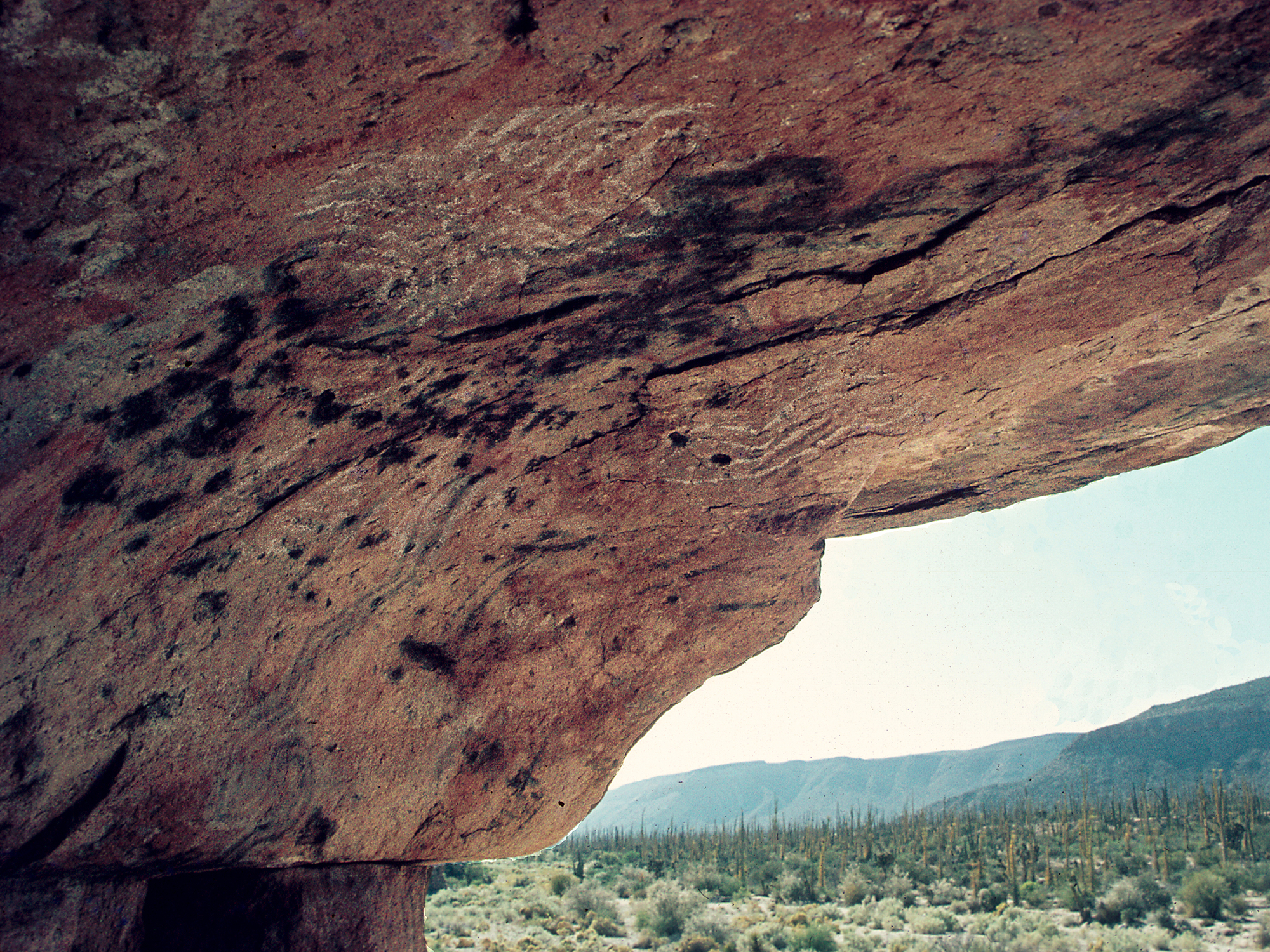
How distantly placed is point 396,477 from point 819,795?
8984 cm

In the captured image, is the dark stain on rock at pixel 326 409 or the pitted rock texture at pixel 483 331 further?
the dark stain on rock at pixel 326 409

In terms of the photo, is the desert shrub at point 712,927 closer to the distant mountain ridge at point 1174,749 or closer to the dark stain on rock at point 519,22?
the dark stain on rock at point 519,22

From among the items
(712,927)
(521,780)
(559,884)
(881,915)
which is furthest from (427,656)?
(559,884)

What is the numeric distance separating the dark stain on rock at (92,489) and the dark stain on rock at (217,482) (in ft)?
1.01

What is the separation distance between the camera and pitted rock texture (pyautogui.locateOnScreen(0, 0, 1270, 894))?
2291mm

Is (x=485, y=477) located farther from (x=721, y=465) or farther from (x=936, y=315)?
(x=936, y=315)

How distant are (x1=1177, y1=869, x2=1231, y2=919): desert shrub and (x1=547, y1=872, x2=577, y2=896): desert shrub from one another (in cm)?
1268

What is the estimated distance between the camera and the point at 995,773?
6675 cm

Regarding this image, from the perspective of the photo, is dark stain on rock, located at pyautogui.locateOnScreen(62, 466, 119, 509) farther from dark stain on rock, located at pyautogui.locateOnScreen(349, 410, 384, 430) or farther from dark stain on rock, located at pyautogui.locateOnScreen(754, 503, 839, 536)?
dark stain on rock, located at pyautogui.locateOnScreen(754, 503, 839, 536)

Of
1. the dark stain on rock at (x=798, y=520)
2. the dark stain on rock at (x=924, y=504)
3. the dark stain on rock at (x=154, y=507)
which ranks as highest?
the dark stain on rock at (x=924, y=504)

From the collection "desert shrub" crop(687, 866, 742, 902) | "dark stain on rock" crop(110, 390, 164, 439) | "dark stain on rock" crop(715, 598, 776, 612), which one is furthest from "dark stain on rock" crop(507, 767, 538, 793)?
"desert shrub" crop(687, 866, 742, 902)

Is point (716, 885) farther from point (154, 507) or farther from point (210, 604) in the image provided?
point (154, 507)

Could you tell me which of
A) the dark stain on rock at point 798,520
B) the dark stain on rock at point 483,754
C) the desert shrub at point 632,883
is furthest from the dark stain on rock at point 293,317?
the desert shrub at point 632,883

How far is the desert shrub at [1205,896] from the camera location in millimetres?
13039
